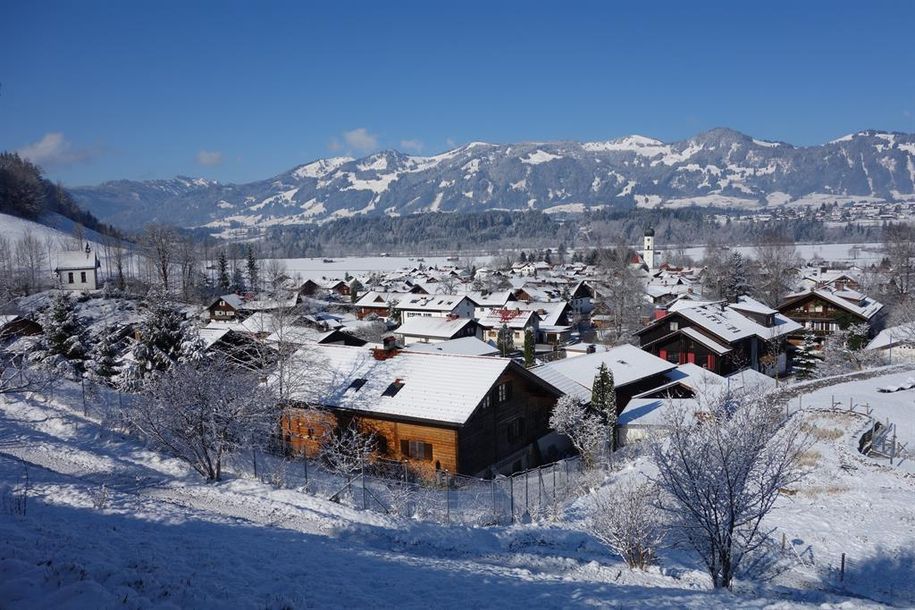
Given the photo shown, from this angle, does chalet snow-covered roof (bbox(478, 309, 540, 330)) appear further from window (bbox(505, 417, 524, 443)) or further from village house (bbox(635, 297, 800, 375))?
window (bbox(505, 417, 524, 443))

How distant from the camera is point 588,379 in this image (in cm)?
3394

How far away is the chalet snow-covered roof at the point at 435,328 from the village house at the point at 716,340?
16611mm

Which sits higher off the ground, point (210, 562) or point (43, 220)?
point (43, 220)

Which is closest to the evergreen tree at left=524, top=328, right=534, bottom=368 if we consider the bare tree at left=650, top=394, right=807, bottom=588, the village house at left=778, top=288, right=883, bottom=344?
the village house at left=778, top=288, right=883, bottom=344

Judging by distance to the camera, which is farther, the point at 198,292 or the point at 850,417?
the point at 198,292

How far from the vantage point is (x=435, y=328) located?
194 ft

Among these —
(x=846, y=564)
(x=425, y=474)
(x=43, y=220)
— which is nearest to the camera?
(x=846, y=564)

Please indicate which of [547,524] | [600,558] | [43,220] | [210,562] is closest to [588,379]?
[547,524]

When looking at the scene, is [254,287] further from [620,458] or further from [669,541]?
[669,541]

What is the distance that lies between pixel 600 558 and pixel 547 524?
9.38ft

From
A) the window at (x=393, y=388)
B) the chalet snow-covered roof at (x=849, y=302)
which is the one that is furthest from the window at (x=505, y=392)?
the chalet snow-covered roof at (x=849, y=302)

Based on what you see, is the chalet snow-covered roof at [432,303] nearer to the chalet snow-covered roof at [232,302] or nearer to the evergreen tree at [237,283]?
the chalet snow-covered roof at [232,302]

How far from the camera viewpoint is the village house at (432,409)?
23.5m

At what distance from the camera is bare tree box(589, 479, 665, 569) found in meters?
13.6
